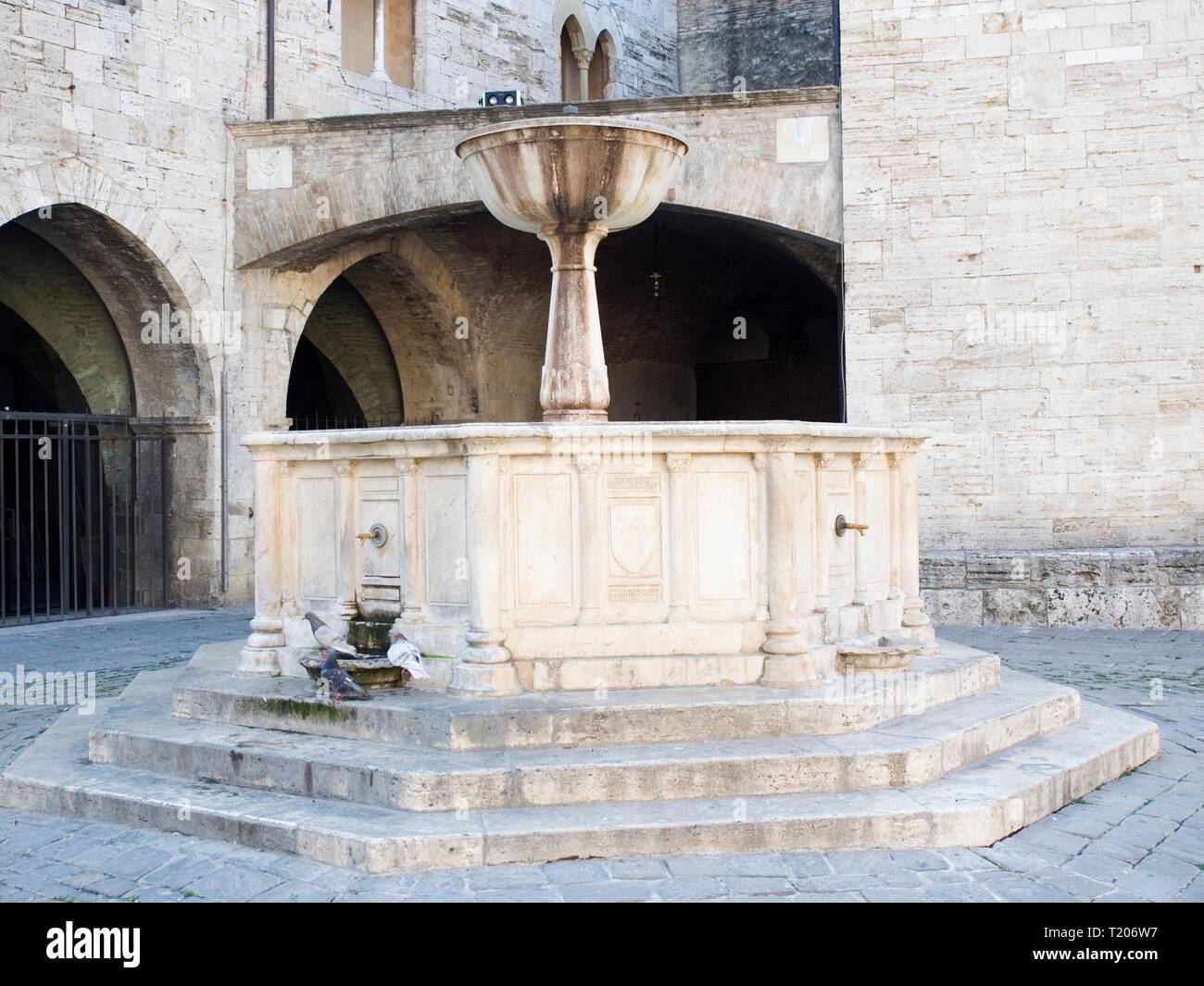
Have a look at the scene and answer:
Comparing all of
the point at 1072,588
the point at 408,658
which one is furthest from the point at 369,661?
the point at 1072,588

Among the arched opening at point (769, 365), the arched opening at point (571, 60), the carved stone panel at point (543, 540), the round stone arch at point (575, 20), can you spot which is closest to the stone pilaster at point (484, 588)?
the carved stone panel at point (543, 540)

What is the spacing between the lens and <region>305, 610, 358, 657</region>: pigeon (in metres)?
5.50

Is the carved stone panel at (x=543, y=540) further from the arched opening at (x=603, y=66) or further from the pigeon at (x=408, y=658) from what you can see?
the arched opening at (x=603, y=66)

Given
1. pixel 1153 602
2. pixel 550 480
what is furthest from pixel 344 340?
pixel 550 480

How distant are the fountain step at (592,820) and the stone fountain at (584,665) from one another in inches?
0.5

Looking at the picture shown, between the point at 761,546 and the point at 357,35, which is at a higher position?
the point at 357,35

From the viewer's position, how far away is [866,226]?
440 inches

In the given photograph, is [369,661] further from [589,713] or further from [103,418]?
[103,418]

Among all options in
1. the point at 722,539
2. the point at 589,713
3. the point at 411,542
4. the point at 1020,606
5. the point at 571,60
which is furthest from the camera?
the point at 571,60

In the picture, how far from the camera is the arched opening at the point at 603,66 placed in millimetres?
18672

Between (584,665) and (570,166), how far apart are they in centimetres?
231

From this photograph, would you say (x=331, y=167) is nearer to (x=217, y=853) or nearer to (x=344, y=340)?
(x=344, y=340)

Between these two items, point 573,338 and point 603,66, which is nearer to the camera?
point 573,338

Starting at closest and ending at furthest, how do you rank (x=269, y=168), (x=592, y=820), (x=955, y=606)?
(x=592, y=820) < (x=955, y=606) < (x=269, y=168)
